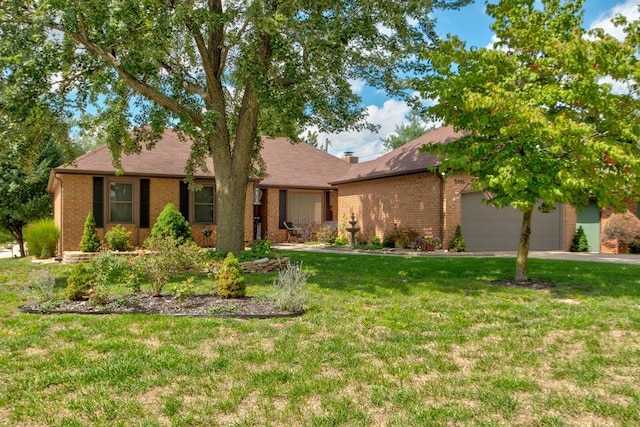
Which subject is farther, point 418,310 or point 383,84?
point 383,84

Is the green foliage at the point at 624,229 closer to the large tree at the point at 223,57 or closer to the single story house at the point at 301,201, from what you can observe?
the single story house at the point at 301,201

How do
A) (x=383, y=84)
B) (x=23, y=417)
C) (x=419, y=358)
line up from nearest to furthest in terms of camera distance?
(x=23, y=417) → (x=419, y=358) → (x=383, y=84)

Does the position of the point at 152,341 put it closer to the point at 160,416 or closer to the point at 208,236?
the point at 160,416

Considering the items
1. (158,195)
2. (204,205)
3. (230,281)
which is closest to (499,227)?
(204,205)

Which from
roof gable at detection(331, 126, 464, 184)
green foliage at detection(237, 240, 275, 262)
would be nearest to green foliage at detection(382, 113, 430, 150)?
roof gable at detection(331, 126, 464, 184)

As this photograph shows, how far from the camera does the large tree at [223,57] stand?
9984mm

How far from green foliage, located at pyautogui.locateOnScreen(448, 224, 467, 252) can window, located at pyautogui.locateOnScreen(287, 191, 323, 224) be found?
27.1 feet

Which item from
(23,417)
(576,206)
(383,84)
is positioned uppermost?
(383,84)

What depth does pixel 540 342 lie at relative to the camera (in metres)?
5.48

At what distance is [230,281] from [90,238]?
32.1 ft

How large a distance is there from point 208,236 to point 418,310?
501 inches

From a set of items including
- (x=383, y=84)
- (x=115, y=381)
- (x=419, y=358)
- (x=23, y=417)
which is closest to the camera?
(x=23, y=417)

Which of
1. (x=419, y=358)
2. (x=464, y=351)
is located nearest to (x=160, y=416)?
(x=419, y=358)

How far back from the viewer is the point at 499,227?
19.0 meters
